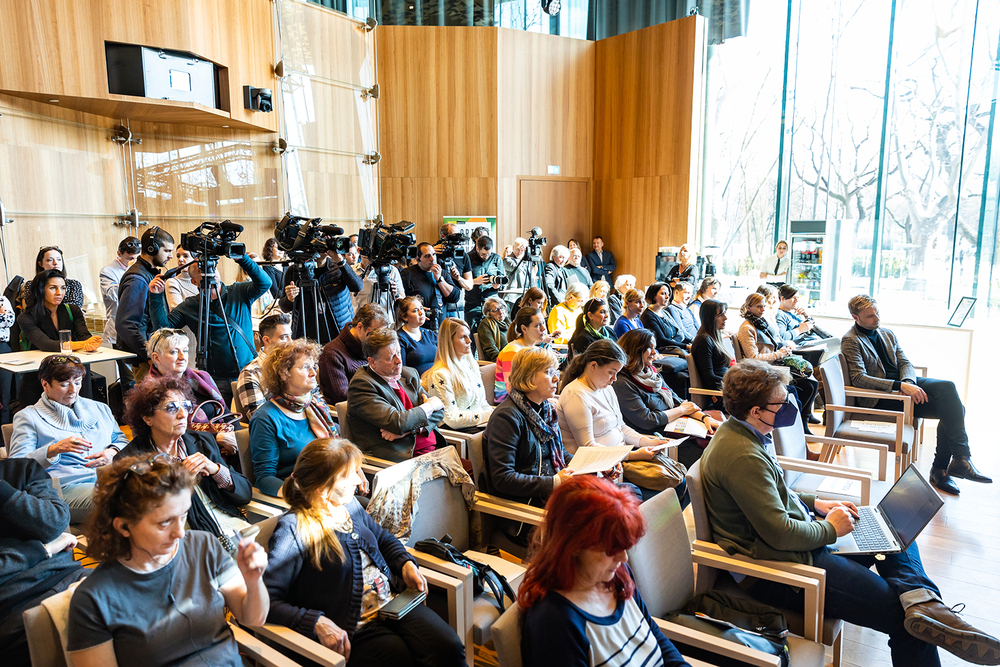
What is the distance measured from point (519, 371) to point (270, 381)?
1001 millimetres

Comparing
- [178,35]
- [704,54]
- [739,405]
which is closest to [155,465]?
[739,405]

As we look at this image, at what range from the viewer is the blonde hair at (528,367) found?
107 inches

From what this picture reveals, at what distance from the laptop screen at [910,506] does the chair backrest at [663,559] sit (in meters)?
0.78

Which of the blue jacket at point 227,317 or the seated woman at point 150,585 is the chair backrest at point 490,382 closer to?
the blue jacket at point 227,317

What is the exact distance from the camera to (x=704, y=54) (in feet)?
34.2

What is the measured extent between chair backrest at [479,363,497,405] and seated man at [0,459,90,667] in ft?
8.20

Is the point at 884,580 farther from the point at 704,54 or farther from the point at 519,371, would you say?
the point at 704,54

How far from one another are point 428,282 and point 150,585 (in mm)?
4483

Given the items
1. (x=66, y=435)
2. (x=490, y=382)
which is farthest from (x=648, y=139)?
(x=66, y=435)

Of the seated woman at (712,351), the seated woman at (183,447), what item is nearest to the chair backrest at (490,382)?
the seated woman at (712,351)

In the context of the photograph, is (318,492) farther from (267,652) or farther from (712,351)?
(712,351)

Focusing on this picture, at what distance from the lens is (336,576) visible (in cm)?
197

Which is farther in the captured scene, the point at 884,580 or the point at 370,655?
the point at 884,580

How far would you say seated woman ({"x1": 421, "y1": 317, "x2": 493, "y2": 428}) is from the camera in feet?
12.1
